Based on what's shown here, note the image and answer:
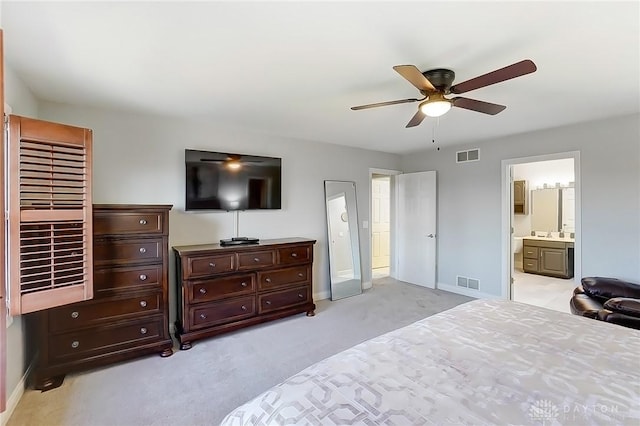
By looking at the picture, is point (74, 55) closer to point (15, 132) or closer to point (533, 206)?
point (15, 132)

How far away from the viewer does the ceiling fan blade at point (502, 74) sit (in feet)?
5.73

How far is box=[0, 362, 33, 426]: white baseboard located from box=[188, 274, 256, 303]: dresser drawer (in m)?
1.30

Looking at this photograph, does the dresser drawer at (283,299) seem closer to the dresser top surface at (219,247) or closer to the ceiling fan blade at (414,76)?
the dresser top surface at (219,247)

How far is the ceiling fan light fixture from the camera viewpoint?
229cm

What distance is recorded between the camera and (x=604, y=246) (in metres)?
3.61

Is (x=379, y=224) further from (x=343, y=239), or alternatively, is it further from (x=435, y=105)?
(x=435, y=105)

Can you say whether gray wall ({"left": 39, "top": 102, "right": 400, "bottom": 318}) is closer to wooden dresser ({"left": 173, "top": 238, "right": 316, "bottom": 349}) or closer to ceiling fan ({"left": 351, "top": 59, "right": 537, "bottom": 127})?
wooden dresser ({"left": 173, "top": 238, "right": 316, "bottom": 349})

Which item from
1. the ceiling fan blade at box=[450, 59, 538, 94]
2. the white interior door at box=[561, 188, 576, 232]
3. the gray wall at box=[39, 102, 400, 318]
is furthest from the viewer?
the white interior door at box=[561, 188, 576, 232]

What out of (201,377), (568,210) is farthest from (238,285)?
(568,210)

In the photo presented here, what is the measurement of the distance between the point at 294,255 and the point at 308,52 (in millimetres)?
2457

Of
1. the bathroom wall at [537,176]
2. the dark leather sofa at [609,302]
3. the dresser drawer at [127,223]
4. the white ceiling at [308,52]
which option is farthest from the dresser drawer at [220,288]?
the bathroom wall at [537,176]

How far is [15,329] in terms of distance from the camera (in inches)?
90.0

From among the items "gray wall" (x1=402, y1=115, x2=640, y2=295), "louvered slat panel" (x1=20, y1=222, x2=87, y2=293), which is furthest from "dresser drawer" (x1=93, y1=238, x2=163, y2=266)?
"gray wall" (x1=402, y1=115, x2=640, y2=295)

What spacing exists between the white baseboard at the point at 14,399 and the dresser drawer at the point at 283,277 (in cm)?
204
